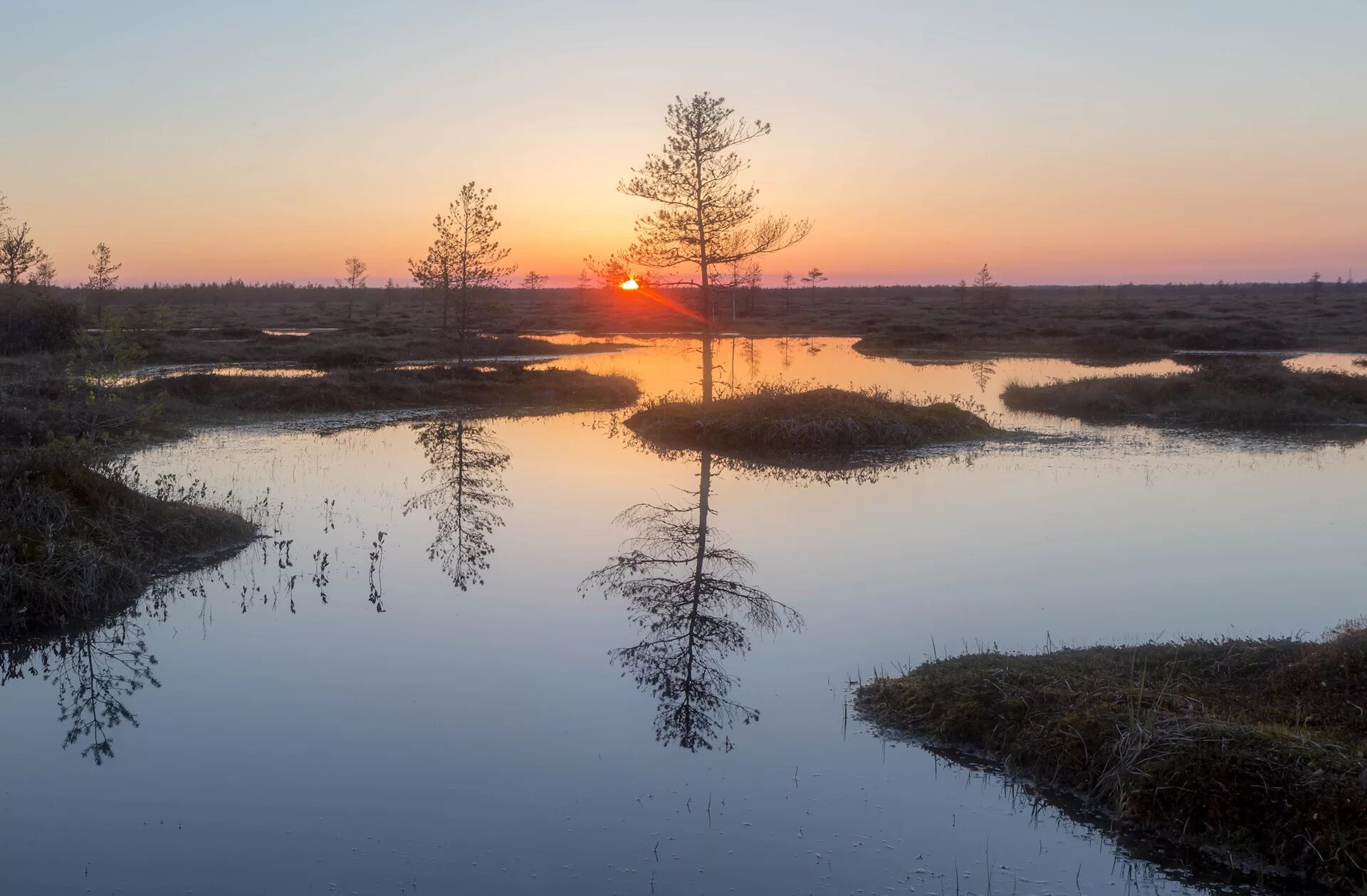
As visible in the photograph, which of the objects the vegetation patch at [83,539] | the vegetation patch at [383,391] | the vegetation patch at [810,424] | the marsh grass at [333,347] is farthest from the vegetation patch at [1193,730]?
the marsh grass at [333,347]

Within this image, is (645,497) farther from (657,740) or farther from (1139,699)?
(1139,699)

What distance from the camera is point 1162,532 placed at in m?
14.1

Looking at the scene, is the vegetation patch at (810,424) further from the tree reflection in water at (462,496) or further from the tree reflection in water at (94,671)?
the tree reflection in water at (94,671)

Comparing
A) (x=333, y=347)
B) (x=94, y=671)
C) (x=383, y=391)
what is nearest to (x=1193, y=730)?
(x=94, y=671)

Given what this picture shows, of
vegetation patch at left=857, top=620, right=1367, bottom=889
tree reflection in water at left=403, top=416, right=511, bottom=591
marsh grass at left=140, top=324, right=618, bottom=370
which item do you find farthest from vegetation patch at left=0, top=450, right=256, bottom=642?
marsh grass at left=140, top=324, right=618, bottom=370

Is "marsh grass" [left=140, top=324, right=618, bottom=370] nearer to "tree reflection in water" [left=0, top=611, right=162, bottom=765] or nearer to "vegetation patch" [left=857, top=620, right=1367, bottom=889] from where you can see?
"tree reflection in water" [left=0, top=611, right=162, bottom=765]

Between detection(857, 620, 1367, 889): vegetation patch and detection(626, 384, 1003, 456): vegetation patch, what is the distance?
13.1 metres

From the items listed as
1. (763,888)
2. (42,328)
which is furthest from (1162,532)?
(42,328)

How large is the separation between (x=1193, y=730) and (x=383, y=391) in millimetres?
26704

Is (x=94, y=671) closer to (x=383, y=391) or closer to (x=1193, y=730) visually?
(x=1193, y=730)

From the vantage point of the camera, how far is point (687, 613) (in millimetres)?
10961

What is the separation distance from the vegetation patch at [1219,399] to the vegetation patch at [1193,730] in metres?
18.7

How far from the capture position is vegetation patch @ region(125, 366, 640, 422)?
87.4 ft

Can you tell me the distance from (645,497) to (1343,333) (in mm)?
56357
